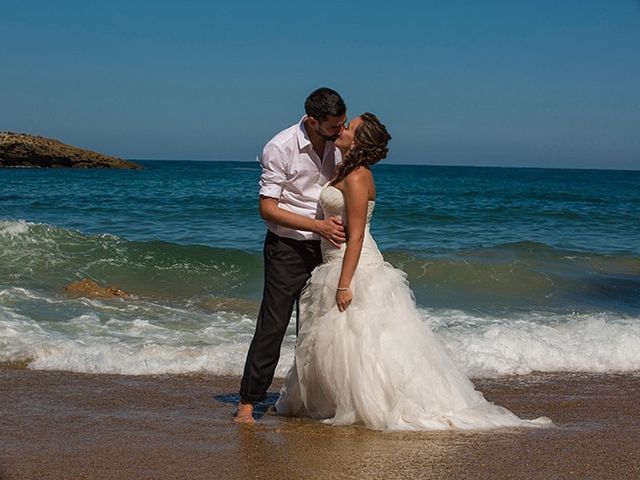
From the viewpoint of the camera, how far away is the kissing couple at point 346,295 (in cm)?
494

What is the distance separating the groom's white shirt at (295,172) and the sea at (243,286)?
104 cm

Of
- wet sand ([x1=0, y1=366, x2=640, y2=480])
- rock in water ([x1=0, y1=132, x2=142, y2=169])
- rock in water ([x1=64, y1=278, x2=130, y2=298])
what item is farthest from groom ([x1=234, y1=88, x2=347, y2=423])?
rock in water ([x1=0, y1=132, x2=142, y2=169])

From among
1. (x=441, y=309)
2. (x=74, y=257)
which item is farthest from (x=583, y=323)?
(x=74, y=257)

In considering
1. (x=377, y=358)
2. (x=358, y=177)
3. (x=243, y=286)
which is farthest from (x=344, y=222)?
(x=243, y=286)

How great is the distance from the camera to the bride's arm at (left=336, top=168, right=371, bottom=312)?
491cm

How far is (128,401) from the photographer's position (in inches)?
236

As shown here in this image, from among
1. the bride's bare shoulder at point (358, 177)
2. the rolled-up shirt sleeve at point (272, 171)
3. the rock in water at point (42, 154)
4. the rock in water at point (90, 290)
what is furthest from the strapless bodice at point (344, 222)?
the rock in water at point (42, 154)

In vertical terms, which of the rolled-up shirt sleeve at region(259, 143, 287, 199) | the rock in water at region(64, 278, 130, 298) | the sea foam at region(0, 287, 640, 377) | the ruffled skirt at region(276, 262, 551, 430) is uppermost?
the rolled-up shirt sleeve at region(259, 143, 287, 199)

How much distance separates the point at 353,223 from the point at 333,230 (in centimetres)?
13

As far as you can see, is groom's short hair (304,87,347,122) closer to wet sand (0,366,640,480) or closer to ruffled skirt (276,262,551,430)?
ruffled skirt (276,262,551,430)

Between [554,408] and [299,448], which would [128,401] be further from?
[554,408]

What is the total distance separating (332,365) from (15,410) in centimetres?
211

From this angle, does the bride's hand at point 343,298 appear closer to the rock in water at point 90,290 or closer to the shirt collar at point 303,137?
the shirt collar at point 303,137

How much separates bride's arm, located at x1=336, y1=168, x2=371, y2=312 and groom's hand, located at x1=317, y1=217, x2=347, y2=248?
45mm
